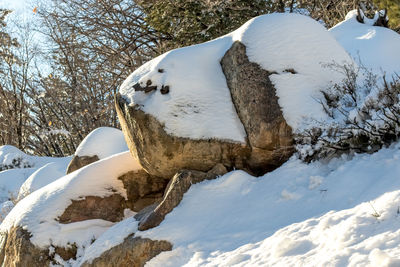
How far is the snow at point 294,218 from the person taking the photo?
253 centimetres

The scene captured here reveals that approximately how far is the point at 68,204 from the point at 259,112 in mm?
2884

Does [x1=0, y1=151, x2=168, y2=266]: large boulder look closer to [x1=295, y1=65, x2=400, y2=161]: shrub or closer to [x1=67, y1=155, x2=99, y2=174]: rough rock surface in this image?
[x1=295, y1=65, x2=400, y2=161]: shrub

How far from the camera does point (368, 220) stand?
2689 mm

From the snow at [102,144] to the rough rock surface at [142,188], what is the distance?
305 centimetres

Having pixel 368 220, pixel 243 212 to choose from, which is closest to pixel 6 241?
pixel 243 212

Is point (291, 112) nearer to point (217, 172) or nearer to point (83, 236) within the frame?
point (217, 172)

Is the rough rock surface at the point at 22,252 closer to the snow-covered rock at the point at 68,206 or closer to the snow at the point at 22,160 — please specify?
the snow-covered rock at the point at 68,206

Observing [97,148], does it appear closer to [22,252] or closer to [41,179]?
[41,179]

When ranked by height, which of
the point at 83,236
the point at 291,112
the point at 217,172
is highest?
the point at 291,112

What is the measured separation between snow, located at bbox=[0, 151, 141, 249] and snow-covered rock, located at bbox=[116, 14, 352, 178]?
2.50 ft

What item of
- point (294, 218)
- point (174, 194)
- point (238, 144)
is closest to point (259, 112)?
point (238, 144)

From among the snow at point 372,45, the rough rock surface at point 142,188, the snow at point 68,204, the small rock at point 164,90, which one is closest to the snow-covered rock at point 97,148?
the snow at point 68,204

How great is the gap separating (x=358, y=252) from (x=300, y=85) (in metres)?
2.96

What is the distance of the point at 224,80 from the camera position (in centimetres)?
549
